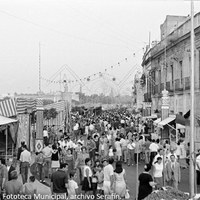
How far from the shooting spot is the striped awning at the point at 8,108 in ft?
57.0

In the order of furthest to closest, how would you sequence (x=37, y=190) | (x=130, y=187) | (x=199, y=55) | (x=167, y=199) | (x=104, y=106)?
(x=104, y=106) < (x=199, y=55) < (x=130, y=187) < (x=37, y=190) < (x=167, y=199)

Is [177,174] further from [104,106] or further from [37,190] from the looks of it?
[104,106]

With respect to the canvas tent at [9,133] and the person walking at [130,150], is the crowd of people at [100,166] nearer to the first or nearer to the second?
the person walking at [130,150]

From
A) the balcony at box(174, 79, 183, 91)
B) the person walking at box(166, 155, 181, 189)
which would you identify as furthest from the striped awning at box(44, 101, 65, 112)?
the person walking at box(166, 155, 181, 189)

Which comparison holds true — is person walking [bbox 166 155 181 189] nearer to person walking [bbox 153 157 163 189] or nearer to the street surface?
person walking [bbox 153 157 163 189]

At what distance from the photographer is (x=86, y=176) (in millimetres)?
9805

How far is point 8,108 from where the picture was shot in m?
17.7

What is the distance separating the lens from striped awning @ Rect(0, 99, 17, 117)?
1739 centimetres

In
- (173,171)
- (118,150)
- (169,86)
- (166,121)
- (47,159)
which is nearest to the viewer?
(173,171)

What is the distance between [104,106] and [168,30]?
19.2 m

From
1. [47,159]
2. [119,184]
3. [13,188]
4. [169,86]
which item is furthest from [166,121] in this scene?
[13,188]

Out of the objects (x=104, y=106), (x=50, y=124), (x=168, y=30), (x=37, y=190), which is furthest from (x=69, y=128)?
(x=104, y=106)

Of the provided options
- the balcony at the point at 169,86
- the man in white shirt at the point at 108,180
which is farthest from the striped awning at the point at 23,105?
the balcony at the point at 169,86

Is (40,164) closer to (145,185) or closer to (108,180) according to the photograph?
(108,180)
